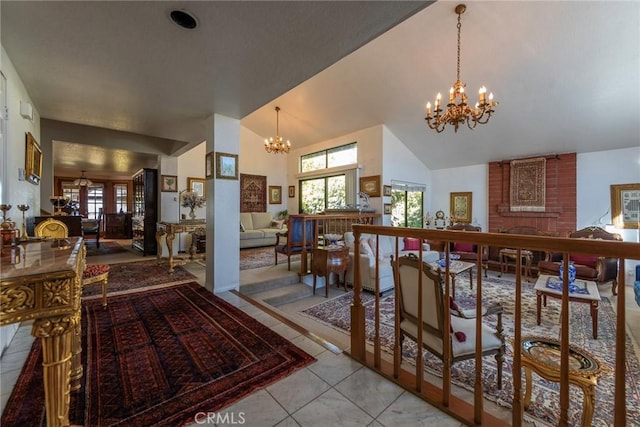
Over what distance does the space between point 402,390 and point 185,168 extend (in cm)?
692

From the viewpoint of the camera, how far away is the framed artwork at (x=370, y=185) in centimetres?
600

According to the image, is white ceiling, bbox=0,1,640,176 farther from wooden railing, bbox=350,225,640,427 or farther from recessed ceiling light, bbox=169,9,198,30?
wooden railing, bbox=350,225,640,427

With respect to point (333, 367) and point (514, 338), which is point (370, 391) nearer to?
point (333, 367)

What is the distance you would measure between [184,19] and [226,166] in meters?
1.81

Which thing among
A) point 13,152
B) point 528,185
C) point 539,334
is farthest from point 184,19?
point 528,185

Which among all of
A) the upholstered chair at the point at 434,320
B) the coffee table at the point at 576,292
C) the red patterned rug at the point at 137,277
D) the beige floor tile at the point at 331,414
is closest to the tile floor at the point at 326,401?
the beige floor tile at the point at 331,414

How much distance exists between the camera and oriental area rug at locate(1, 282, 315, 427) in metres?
1.38

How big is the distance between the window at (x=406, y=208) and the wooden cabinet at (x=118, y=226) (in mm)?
8742

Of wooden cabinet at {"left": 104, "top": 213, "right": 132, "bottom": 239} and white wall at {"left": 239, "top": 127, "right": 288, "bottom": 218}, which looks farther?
wooden cabinet at {"left": 104, "top": 213, "right": 132, "bottom": 239}

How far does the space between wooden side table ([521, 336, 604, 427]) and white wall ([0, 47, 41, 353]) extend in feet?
11.4

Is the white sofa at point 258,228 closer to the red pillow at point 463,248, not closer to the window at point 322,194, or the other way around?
the window at point 322,194

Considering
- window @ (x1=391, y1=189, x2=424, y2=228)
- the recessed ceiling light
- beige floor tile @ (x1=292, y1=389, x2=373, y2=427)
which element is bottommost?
beige floor tile @ (x1=292, y1=389, x2=373, y2=427)

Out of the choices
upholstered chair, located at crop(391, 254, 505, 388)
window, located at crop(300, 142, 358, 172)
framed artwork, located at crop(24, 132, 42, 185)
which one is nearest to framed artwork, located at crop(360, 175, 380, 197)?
window, located at crop(300, 142, 358, 172)

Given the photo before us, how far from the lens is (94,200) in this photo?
10078 millimetres
